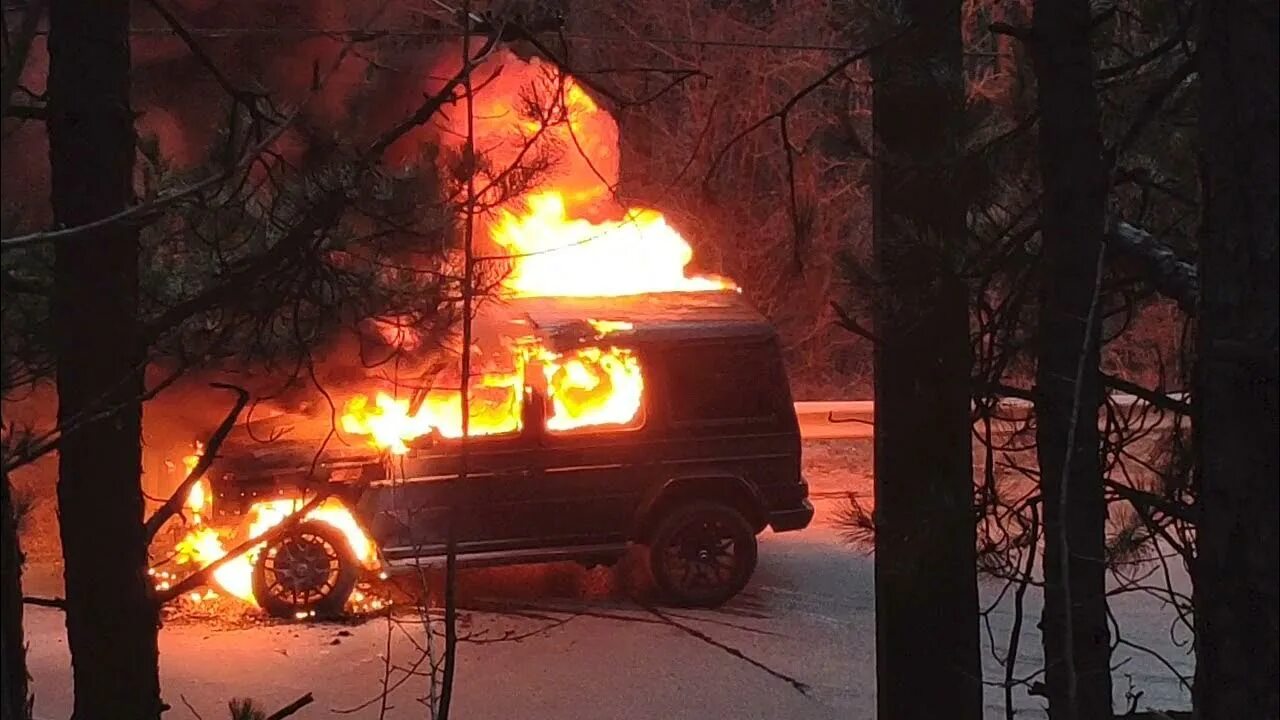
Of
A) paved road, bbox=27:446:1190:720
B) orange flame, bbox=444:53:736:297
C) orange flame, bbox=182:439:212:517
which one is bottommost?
paved road, bbox=27:446:1190:720

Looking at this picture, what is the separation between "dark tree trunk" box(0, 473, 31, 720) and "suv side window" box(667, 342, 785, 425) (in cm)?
656

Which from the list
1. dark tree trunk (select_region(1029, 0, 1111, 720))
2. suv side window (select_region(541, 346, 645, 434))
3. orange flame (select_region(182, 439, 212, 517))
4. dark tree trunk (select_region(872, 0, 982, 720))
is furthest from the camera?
suv side window (select_region(541, 346, 645, 434))

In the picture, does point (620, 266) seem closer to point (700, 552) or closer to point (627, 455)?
point (627, 455)

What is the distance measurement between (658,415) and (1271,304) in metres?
6.50

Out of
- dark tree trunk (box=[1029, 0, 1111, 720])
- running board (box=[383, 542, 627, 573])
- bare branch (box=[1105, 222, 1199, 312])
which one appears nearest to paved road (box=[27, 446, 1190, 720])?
running board (box=[383, 542, 627, 573])

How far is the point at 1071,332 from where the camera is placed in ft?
9.34

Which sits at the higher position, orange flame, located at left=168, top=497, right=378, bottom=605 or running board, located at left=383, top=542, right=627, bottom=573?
orange flame, located at left=168, top=497, right=378, bottom=605

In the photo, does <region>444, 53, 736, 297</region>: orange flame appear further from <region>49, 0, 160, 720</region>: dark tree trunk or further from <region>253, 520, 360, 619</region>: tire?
<region>253, 520, 360, 619</region>: tire

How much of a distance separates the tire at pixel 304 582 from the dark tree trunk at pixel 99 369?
17.4 ft

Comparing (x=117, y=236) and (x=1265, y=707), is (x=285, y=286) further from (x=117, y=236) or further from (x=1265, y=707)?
(x=1265, y=707)

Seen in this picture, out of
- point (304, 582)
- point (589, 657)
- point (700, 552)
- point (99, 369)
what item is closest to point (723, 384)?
point (700, 552)

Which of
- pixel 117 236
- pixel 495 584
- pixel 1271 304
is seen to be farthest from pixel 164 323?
pixel 495 584

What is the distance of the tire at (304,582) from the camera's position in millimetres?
7992

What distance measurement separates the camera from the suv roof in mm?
8281
